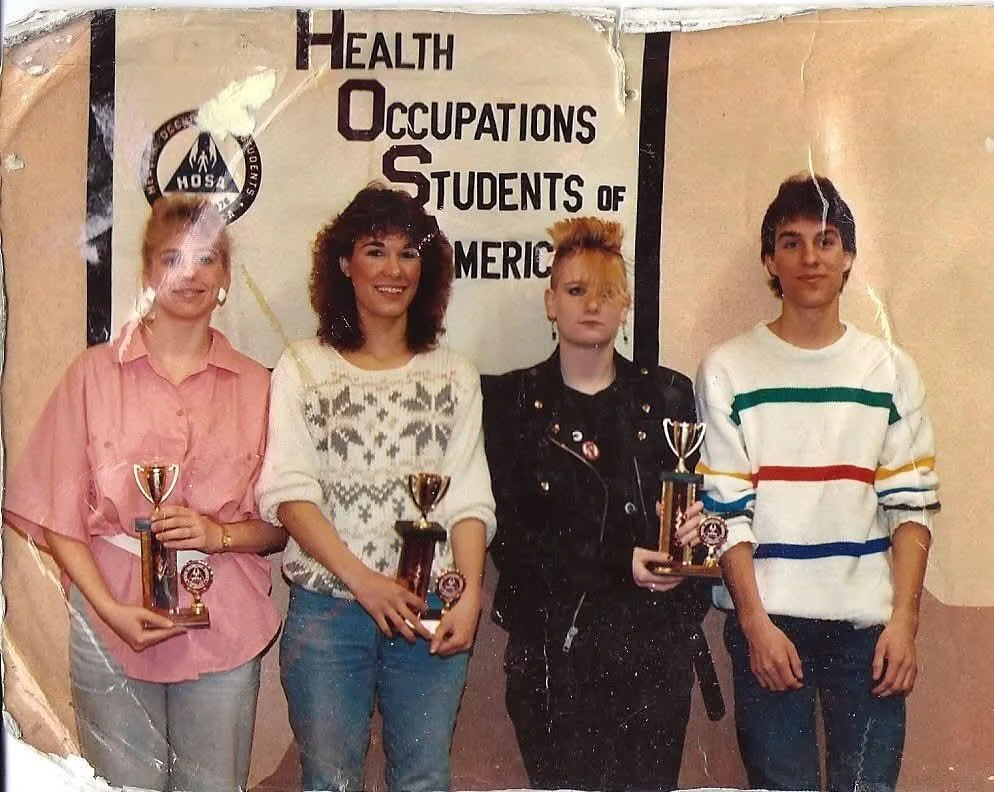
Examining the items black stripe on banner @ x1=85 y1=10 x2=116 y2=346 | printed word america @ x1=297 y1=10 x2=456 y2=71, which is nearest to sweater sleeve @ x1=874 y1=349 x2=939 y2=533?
printed word america @ x1=297 y1=10 x2=456 y2=71

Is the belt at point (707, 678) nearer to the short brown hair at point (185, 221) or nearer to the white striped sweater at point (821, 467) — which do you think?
the white striped sweater at point (821, 467)

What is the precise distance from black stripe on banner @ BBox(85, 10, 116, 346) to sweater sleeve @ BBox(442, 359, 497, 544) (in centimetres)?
35

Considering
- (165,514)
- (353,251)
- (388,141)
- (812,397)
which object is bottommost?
(165,514)

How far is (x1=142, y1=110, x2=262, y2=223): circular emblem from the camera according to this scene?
4.09 feet

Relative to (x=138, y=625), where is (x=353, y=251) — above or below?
above

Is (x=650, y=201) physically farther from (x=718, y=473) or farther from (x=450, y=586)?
(x=450, y=586)

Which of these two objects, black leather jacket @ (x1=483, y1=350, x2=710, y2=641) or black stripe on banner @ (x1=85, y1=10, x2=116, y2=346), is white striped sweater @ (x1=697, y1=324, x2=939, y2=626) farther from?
black stripe on banner @ (x1=85, y1=10, x2=116, y2=346)

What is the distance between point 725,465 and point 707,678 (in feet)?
0.67

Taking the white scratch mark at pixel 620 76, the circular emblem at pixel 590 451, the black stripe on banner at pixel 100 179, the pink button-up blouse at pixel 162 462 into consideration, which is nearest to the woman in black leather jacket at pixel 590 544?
the circular emblem at pixel 590 451

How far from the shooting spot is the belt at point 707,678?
1.23 meters

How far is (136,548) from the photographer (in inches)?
48.2

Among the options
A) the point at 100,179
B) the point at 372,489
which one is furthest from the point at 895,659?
the point at 100,179

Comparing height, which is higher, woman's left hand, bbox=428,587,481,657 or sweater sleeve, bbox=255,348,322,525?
sweater sleeve, bbox=255,348,322,525

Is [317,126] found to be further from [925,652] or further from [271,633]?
[925,652]
